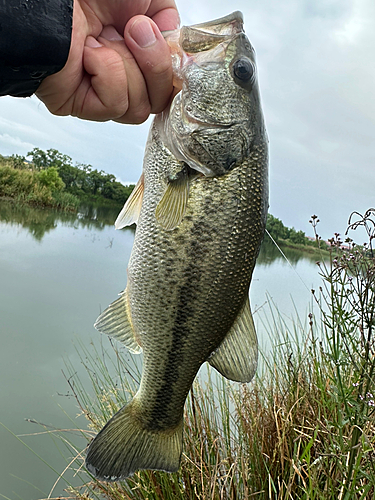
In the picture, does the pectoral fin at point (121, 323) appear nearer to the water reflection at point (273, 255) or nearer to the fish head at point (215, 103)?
the fish head at point (215, 103)

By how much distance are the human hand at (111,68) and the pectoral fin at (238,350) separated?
0.94m

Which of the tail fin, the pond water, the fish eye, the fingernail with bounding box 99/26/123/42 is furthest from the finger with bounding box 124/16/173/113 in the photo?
the pond water

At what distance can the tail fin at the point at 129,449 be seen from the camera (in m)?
1.61

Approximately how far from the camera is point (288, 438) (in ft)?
10.2

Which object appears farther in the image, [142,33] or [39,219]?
[39,219]

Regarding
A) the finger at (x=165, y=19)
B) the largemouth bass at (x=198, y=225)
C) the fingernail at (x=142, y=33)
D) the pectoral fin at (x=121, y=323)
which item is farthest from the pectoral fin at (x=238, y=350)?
the finger at (x=165, y=19)

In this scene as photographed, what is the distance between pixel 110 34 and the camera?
4.79 feet

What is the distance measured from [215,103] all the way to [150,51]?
0.39 m

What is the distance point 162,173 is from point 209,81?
43cm

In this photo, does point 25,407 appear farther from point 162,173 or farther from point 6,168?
point 6,168

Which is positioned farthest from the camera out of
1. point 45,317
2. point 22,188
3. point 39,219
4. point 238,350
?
point 22,188

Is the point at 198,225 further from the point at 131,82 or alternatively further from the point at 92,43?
the point at 92,43

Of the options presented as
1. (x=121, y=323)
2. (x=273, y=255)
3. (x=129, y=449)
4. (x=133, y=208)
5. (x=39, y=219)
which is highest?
(x=273, y=255)

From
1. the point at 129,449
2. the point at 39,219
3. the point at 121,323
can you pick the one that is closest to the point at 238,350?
the point at 121,323
